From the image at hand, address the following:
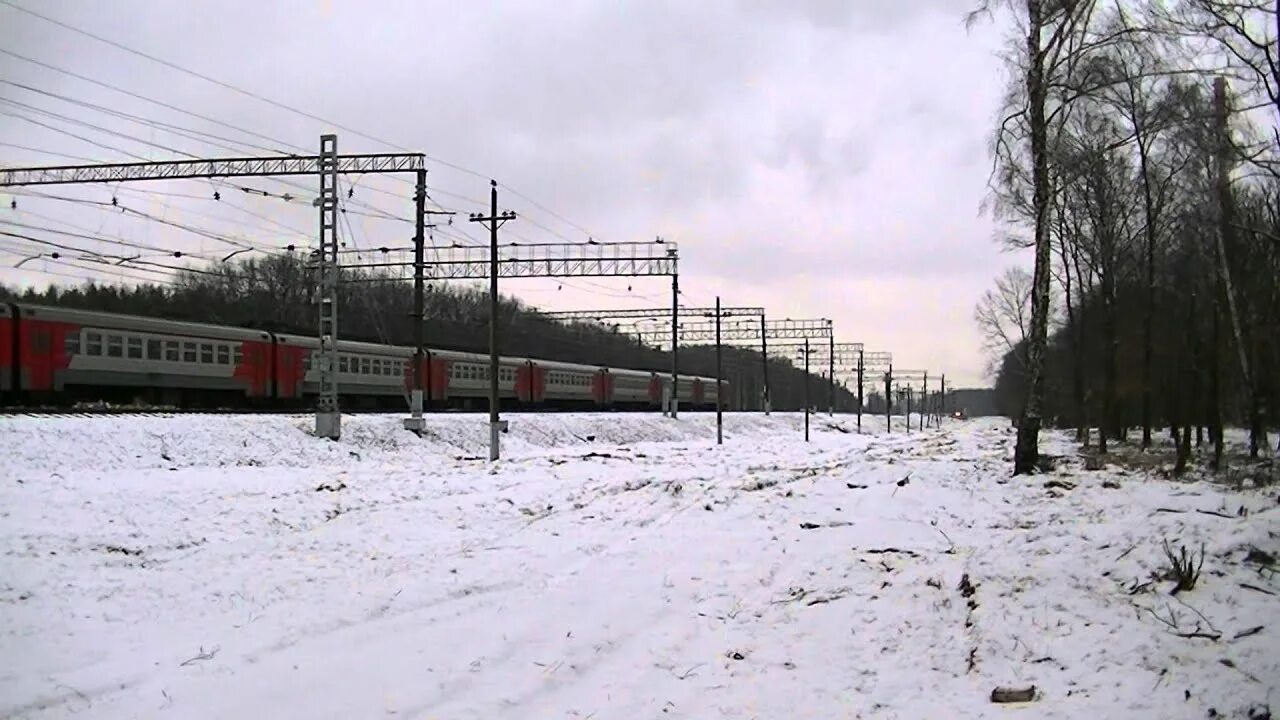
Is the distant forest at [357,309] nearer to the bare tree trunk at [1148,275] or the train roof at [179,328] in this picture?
the train roof at [179,328]

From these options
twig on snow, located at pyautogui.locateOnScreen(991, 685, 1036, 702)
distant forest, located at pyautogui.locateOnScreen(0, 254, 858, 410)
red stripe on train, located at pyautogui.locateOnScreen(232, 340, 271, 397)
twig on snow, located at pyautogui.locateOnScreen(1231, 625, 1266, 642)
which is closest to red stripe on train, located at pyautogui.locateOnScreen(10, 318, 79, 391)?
distant forest, located at pyautogui.locateOnScreen(0, 254, 858, 410)

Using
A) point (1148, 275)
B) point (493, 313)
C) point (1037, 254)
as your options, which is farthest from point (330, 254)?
point (1148, 275)

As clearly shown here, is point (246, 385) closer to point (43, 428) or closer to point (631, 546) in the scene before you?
point (43, 428)

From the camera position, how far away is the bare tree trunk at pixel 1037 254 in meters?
18.8

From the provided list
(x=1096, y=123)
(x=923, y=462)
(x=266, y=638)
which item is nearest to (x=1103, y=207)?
(x=1096, y=123)

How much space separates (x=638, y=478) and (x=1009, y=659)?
1382 cm

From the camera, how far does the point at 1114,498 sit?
14234 mm

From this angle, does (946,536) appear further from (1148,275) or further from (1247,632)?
(1148,275)

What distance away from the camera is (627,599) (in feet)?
34.8

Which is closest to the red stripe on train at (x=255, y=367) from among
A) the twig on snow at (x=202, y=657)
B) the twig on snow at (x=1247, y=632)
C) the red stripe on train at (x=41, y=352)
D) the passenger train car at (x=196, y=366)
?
the passenger train car at (x=196, y=366)

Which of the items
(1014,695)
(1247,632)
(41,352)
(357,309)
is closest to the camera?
(1014,695)

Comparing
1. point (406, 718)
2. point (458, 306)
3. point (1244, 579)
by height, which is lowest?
point (406, 718)

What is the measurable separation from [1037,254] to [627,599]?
13424 mm

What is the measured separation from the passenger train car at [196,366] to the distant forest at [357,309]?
1.40m
